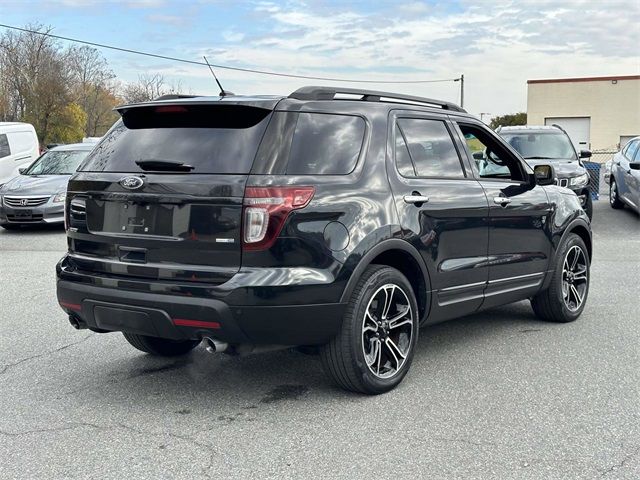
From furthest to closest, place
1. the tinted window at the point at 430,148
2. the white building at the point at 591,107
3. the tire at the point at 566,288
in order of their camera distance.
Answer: the white building at the point at 591,107 → the tire at the point at 566,288 → the tinted window at the point at 430,148

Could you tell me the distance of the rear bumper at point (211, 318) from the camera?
3.99 meters

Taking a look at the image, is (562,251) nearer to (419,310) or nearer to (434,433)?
(419,310)

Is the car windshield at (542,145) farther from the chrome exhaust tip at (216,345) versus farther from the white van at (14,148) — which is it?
the white van at (14,148)

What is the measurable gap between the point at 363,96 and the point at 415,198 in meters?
0.74

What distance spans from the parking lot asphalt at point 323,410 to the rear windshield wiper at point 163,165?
1.40m

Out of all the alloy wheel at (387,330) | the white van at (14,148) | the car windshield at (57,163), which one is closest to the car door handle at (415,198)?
the alloy wheel at (387,330)

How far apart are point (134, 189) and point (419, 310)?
2.01m

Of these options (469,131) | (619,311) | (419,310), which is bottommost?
(619,311)

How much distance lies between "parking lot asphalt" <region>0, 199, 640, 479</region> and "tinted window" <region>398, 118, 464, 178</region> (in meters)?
1.36

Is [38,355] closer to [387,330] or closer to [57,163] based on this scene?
[387,330]

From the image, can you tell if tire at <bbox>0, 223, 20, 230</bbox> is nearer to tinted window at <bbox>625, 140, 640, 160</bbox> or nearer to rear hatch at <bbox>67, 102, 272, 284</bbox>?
rear hatch at <bbox>67, 102, 272, 284</bbox>

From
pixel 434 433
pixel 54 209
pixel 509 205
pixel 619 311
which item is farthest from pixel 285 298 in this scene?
pixel 54 209

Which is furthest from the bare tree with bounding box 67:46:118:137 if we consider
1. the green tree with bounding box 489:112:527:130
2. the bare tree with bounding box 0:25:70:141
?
the green tree with bounding box 489:112:527:130

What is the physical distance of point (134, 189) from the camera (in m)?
4.27
